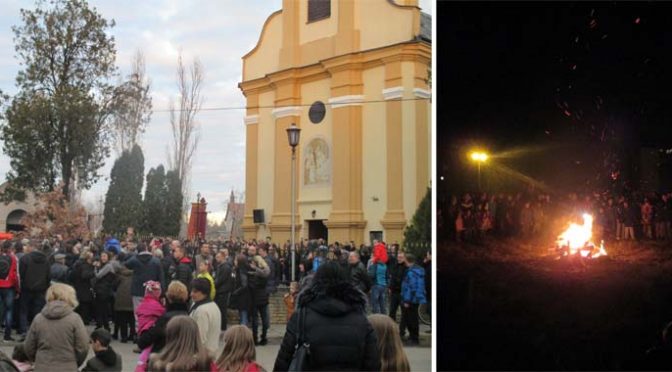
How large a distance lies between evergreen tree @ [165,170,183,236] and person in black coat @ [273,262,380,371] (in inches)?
224

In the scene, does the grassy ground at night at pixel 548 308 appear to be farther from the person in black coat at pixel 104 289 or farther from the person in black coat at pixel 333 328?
the person in black coat at pixel 104 289

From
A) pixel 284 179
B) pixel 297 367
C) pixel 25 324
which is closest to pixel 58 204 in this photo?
pixel 25 324

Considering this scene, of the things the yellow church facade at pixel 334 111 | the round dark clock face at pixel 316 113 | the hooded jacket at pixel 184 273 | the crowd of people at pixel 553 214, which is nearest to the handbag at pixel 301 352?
the crowd of people at pixel 553 214

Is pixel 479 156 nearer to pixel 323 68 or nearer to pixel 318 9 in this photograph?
pixel 323 68

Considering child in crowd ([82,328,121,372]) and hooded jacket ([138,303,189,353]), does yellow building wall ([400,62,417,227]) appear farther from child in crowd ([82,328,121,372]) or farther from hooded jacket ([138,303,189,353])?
child in crowd ([82,328,121,372])

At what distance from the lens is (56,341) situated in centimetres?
398

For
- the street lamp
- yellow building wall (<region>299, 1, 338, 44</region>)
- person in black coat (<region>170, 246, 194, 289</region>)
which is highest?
yellow building wall (<region>299, 1, 338, 44</region>)

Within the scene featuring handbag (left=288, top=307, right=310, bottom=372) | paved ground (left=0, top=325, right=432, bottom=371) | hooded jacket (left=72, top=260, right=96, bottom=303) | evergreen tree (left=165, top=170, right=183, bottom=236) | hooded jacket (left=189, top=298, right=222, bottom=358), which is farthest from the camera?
evergreen tree (left=165, top=170, right=183, bottom=236)

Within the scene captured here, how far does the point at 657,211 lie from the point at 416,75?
2.55m

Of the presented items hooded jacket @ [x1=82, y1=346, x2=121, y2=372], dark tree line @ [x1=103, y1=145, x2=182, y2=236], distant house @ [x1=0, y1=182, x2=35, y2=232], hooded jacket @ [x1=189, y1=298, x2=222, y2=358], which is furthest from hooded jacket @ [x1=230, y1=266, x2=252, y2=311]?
hooded jacket @ [x1=82, y1=346, x2=121, y2=372]

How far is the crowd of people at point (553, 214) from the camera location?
4.79m

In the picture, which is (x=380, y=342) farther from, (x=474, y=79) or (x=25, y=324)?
(x=25, y=324)

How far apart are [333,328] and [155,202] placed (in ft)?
26.8

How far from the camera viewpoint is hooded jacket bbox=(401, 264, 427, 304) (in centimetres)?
702
